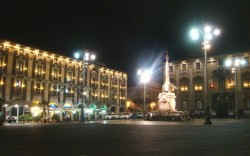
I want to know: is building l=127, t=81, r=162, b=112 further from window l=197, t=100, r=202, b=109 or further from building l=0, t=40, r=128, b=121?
window l=197, t=100, r=202, b=109

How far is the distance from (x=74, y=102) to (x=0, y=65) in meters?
22.0

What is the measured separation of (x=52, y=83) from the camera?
6400 centimetres

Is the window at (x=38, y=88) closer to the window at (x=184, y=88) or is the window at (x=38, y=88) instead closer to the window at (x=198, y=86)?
the window at (x=184, y=88)

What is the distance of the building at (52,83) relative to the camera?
5375 centimetres

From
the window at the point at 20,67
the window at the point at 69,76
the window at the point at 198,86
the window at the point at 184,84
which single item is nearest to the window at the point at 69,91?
the window at the point at 69,76

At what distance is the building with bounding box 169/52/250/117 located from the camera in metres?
67.1

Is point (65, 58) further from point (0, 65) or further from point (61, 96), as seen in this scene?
point (0, 65)

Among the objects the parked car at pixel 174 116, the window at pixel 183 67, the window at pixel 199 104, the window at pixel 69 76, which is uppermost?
the window at pixel 183 67

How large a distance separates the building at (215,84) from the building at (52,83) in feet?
61.7

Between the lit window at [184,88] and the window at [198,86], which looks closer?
the window at [198,86]

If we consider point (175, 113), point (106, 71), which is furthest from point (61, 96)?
point (175, 113)

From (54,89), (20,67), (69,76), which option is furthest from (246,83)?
(20,67)

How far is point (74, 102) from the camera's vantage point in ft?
232

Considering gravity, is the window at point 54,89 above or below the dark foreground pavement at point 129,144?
above
